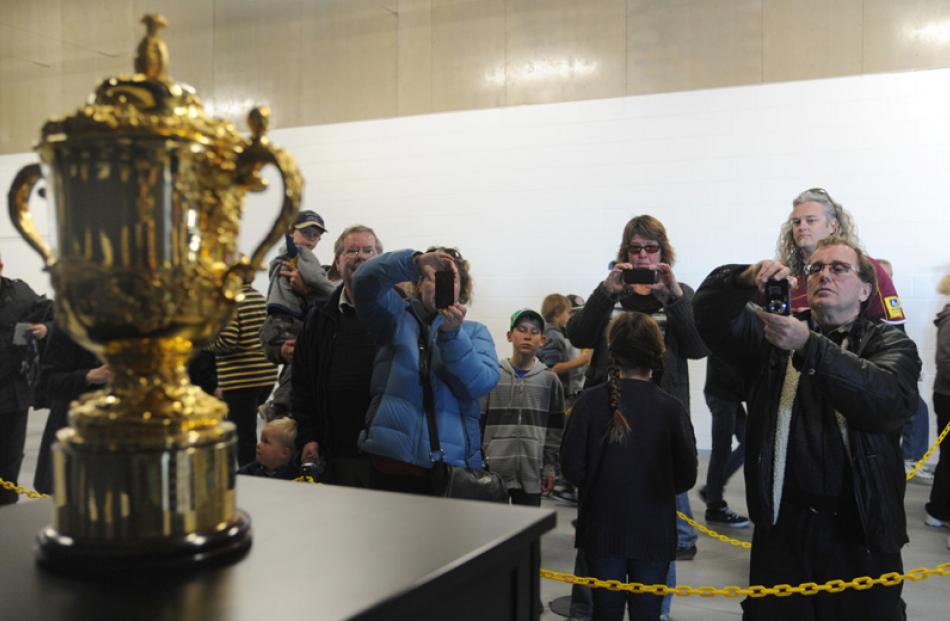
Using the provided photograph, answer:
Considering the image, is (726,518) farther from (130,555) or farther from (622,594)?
(130,555)

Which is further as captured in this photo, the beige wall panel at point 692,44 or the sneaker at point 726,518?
the beige wall panel at point 692,44

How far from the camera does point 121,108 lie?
0.87m

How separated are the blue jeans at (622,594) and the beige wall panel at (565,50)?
5.55 m

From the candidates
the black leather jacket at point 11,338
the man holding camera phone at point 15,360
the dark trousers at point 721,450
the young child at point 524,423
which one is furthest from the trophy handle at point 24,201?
the dark trousers at point 721,450

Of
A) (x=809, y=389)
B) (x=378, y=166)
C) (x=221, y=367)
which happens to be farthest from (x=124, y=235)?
(x=378, y=166)

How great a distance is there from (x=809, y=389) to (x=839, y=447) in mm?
171

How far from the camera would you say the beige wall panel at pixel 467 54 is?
8.12m

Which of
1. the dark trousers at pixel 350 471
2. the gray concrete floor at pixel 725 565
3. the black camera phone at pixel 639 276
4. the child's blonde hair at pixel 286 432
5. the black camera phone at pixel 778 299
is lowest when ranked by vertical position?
the gray concrete floor at pixel 725 565

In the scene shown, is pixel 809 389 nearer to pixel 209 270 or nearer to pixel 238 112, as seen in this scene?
pixel 209 270

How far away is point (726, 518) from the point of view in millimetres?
4840

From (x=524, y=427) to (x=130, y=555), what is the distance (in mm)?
3002

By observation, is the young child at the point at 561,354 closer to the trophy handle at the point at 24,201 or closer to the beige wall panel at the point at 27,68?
the trophy handle at the point at 24,201

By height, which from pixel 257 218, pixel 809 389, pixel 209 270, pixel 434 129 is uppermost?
pixel 434 129

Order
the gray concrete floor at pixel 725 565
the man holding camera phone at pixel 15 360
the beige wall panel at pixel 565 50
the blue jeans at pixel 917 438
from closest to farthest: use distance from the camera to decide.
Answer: the gray concrete floor at pixel 725 565 < the man holding camera phone at pixel 15 360 < the blue jeans at pixel 917 438 < the beige wall panel at pixel 565 50
